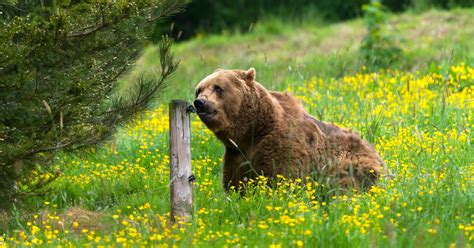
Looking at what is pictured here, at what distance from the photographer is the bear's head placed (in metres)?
6.79

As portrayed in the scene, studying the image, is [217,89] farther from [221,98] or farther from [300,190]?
[300,190]

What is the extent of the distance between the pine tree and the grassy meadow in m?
0.43

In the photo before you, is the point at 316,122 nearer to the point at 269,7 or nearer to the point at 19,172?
the point at 19,172

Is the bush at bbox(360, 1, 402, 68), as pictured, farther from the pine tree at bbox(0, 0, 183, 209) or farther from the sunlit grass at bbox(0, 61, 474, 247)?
the pine tree at bbox(0, 0, 183, 209)

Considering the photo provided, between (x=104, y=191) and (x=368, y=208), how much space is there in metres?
2.50

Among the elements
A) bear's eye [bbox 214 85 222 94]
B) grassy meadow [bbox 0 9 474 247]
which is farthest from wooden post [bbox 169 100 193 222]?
bear's eye [bbox 214 85 222 94]

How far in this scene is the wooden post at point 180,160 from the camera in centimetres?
626

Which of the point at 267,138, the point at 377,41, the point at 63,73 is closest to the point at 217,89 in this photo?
→ the point at 267,138

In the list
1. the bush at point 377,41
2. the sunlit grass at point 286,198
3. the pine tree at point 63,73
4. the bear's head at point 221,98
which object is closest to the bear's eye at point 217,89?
the bear's head at point 221,98

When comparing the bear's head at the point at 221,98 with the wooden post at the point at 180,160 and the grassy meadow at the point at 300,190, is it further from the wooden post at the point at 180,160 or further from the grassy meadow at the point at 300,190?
the grassy meadow at the point at 300,190

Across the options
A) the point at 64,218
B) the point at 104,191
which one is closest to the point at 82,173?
the point at 104,191

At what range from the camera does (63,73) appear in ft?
21.2

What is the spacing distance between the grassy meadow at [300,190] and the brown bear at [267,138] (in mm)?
232

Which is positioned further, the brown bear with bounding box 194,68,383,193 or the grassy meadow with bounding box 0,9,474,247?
the brown bear with bounding box 194,68,383,193
